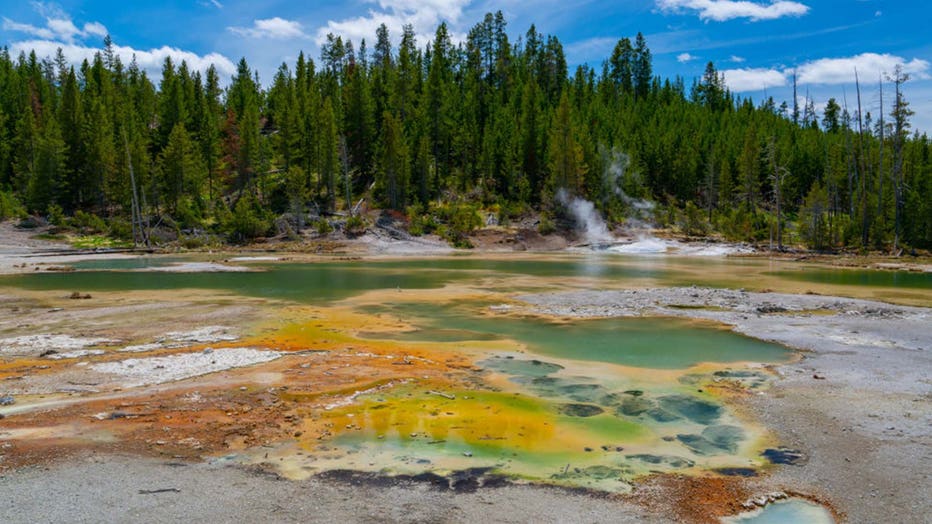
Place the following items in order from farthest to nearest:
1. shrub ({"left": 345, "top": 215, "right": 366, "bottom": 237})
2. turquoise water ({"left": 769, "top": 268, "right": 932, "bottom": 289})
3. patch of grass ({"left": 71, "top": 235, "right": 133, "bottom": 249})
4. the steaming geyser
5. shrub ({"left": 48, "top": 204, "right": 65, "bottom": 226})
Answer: the steaming geyser
shrub ({"left": 345, "top": 215, "right": 366, "bottom": 237})
shrub ({"left": 48, "top": 204, "right": 65, "bottom": 226})
patch of grass ({"left": 71, "top": 235, "right": 133, "bottom": 249})
turquoise water ({"left": 769, "top": 268, "right": 932, "bottom": 289})

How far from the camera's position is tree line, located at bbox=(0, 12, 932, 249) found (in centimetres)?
7106

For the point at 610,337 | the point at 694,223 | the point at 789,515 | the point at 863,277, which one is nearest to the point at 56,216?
the point at 610,337

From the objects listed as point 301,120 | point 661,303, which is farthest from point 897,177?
point 301,120

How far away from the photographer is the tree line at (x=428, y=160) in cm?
7106

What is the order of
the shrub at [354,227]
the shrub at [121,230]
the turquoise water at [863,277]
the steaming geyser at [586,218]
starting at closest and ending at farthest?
1. the turquoise water at [863,277]
2. the shrub at [121,230]
3. the shrub at [354,227]
4. the steaming geyser at [586,218]

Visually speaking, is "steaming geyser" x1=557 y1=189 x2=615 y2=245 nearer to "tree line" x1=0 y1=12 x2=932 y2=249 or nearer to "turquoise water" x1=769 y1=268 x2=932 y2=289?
"tree line" x1=0 y1=12 x2=932 y2=249

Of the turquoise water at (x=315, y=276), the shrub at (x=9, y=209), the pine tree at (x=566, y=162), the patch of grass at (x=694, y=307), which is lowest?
the patch of grass at (x=694, y=307)

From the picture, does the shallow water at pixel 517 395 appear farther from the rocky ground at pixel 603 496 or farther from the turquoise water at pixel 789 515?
the turquoise water at pixel 789 515

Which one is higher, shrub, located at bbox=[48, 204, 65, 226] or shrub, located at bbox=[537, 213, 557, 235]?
shrub, located at bbox=[48, 204, 65, 226]

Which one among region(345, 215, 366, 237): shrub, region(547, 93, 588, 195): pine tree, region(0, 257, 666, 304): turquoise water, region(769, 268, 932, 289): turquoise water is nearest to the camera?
region(0, 257, 666, 304): turquoise water

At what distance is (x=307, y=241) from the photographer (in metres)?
68.6

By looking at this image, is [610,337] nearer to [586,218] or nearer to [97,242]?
[586,218]

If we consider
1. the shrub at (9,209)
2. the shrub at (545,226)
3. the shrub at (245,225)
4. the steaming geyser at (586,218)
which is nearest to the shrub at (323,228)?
the shrub at (245,225)

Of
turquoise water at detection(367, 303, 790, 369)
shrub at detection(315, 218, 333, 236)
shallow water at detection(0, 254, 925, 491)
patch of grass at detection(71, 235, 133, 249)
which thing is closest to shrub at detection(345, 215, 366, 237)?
shrub at detection(315, 218, 333, 236)
